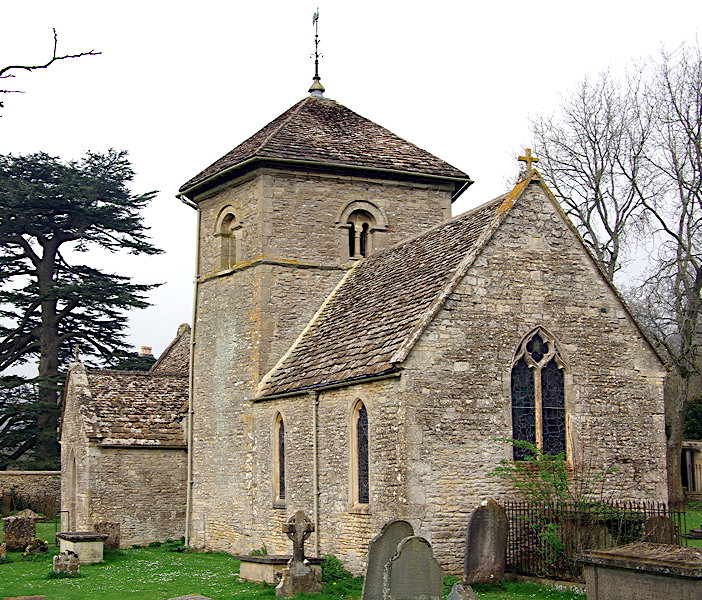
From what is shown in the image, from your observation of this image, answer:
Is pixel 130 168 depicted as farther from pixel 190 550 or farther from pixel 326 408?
pixel 326 408

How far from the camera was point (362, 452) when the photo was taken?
60.7 feet

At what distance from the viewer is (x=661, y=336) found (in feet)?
114

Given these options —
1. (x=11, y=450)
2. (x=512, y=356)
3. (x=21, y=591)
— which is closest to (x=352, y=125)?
(x=512, y=356)

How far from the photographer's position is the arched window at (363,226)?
81.3 feet

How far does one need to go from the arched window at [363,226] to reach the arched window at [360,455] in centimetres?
696

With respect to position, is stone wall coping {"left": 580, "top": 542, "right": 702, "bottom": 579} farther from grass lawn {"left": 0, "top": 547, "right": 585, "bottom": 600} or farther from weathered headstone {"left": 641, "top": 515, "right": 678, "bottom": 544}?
weathered headstone {"left": 641, "top": 515, "right": 678, "bottom": 544}

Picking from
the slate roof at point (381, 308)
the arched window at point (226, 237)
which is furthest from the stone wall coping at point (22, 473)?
the slate roof at point (381, 308)

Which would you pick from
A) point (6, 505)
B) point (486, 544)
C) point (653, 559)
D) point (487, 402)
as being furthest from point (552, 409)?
point (6, 505)

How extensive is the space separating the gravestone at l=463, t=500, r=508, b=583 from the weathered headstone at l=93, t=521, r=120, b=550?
1128 centimetres

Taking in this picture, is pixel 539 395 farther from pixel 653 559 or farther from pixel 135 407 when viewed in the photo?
pixel 135 407

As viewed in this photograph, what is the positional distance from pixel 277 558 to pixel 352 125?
44.6 feet

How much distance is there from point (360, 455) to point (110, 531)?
906 centimetres

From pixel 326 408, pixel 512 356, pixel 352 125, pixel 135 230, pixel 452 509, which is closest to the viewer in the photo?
pixel 452 509

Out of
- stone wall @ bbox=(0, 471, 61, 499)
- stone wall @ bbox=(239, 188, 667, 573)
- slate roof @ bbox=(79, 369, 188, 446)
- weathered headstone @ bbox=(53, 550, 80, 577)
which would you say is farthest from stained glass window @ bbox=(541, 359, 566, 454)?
stone wall @ bbox=(0, 471, 61, 499)
